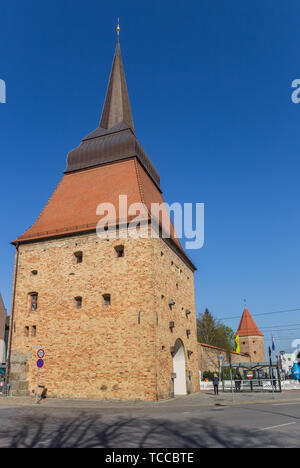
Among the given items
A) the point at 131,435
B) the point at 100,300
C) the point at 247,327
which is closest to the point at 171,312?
the point at 100,300

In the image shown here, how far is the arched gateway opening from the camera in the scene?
2114 centimetres

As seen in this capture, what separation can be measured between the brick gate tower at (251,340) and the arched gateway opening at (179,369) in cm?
4268

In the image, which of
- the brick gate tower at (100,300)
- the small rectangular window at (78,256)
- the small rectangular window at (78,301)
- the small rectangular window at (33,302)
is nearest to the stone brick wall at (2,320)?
the brick gate tower at (100,300)

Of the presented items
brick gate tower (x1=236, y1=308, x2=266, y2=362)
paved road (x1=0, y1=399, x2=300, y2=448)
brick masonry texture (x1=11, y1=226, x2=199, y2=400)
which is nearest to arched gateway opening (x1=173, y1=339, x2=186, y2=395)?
brick masonry texture (x1=11, y1=226, x2=199, y2=400)

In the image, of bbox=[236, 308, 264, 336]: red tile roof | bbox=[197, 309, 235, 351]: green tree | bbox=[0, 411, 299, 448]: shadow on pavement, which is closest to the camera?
bbox=[0, 411, 299, 448]: shadow on pavement

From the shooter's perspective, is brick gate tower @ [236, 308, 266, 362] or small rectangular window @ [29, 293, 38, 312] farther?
brick gate tower @ [236, 308, 266, 362]

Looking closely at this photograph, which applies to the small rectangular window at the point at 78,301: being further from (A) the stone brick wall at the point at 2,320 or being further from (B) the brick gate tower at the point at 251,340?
(B) the brick gate tower at the point at 251,340

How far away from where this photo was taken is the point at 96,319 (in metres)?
17.6

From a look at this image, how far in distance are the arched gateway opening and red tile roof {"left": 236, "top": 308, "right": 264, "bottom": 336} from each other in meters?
44.7

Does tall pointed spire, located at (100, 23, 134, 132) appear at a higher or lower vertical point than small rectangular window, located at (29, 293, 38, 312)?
higher

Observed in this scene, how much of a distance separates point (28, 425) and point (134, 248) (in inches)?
390

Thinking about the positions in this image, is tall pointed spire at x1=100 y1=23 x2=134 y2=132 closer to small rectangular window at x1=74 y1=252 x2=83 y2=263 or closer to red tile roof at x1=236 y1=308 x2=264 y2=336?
small rectangular window at x1=74 y1=252 x2=83 y2=263
